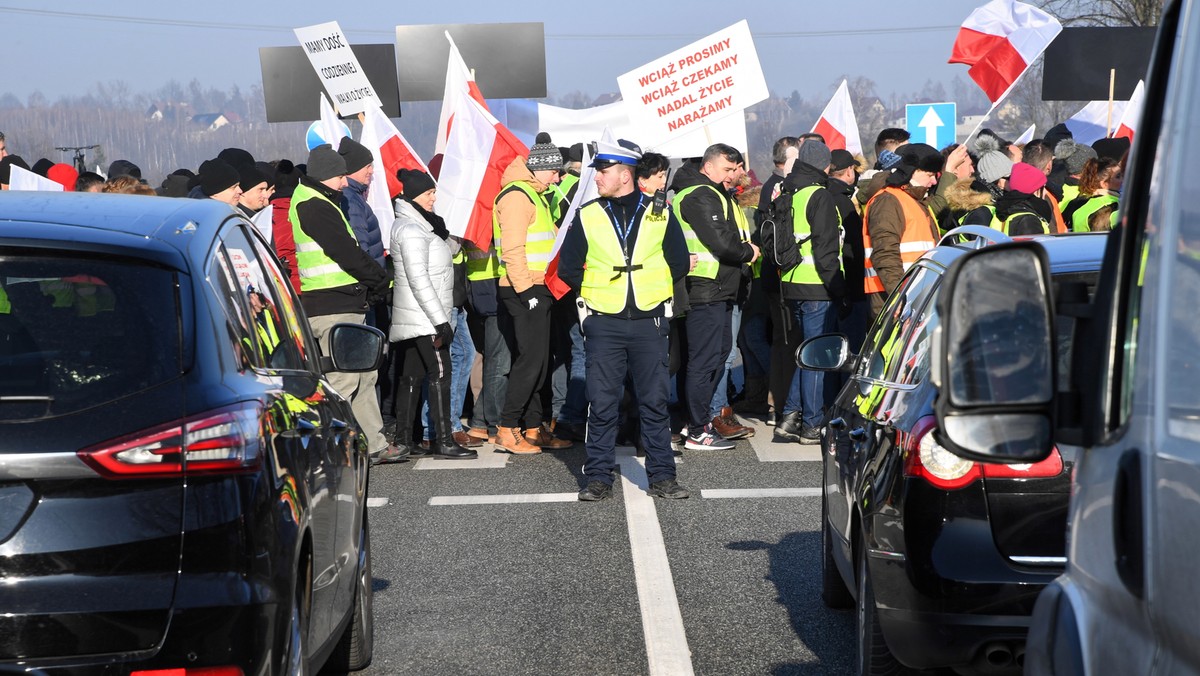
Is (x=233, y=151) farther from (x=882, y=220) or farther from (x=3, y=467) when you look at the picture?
(x=3, y=467)

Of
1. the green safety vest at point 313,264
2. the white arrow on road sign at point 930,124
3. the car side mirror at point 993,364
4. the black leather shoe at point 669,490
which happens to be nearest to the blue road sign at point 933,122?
the white arrow on road sign at point 930,124

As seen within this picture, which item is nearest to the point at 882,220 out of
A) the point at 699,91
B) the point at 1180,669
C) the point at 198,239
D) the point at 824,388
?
the point at 824,388

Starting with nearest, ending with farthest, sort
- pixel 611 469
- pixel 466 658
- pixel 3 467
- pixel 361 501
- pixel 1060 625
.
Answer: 1. pixel 1060 625
2. pixel 3 467
3. pixel 361 501
4. pixel 466 658
5. pixel 611 469

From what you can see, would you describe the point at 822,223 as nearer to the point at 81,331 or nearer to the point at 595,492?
the point at 595,492

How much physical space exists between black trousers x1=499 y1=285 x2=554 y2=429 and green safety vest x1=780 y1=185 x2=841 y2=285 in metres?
1.89

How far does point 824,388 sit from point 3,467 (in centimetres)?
896

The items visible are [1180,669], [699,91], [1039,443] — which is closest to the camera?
[1180,669]

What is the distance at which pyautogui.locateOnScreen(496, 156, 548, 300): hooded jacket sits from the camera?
11289mm

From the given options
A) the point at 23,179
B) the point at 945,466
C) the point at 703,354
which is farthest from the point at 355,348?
the point at 23,179

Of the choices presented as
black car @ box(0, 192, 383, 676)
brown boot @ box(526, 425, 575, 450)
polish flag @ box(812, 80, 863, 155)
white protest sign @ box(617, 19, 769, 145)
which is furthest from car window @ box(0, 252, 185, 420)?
polish flag @ box(812, 80, 863, 155)

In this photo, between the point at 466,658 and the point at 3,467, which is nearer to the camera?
the point at 3,467

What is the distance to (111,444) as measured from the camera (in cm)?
338

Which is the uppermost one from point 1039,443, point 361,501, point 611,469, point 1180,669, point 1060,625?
point 1039,443

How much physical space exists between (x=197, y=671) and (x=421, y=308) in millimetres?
7584
